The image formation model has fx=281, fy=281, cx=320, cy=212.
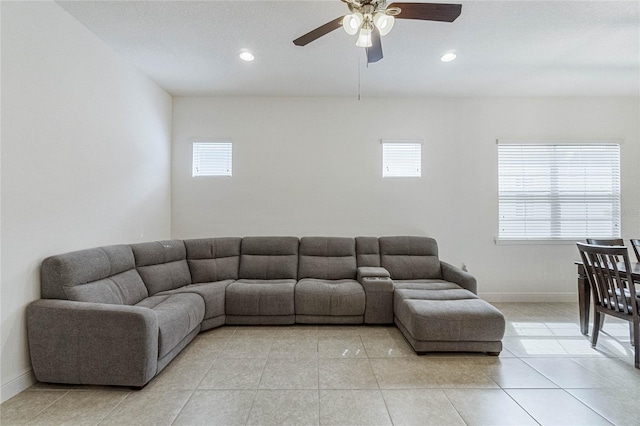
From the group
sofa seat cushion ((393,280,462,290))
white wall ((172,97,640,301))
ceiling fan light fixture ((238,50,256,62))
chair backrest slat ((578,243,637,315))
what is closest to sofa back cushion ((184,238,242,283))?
A: white wall ((172,97,640,301))

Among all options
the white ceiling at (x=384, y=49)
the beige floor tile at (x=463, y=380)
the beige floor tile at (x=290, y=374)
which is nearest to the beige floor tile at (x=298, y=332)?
the beige floor tile at (x=290, y=374)

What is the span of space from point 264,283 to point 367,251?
1.45 metres

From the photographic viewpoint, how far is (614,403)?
1.95 metres

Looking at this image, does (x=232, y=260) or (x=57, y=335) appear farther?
(x=232, y=260)

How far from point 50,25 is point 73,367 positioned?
2717mm

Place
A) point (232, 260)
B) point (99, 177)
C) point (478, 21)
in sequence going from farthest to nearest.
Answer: point (232, 260), point (99, 177), point (478, 21)

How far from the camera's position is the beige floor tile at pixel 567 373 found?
85.4 inches

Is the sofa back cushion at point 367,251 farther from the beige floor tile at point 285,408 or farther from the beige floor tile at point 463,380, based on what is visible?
the beige floor tile at point 285,408

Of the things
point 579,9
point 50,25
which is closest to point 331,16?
point 579,9

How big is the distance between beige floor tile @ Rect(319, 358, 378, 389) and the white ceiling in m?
3.01

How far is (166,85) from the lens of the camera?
391cm

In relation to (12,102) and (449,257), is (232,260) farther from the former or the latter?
(449,257)

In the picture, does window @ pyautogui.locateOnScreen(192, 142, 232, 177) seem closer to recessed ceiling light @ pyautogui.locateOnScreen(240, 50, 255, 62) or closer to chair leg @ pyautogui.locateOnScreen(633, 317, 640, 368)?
recessed ceiling light @ pyautogui.locateOnScreen(240, 50, 255, 62)

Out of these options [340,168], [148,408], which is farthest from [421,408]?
[340,168]
